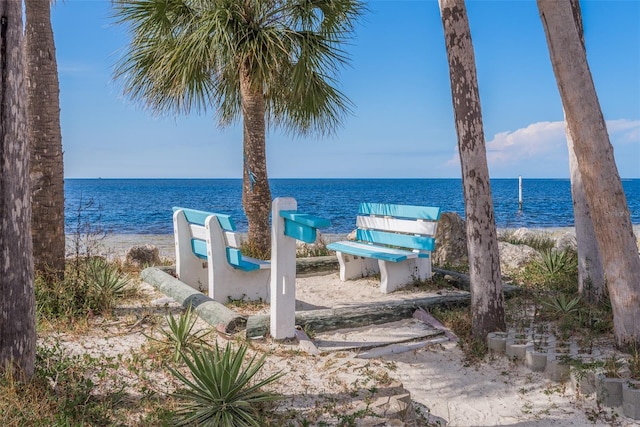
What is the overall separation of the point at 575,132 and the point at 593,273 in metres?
2.35

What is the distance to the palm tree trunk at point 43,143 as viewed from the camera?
6.25m

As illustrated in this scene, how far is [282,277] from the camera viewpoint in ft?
17.5

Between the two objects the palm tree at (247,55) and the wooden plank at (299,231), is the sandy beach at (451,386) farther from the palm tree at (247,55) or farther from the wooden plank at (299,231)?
the palm tree at (247,55)

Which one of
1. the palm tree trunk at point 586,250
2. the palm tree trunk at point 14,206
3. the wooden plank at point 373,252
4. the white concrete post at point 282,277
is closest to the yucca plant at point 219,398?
the palm tree trunk at point 14,206

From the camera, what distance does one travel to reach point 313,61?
921 cm

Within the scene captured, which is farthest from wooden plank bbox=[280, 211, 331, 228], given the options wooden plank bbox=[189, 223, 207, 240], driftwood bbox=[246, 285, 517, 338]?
wooden plank bbox=[189, 223, 207, 240]

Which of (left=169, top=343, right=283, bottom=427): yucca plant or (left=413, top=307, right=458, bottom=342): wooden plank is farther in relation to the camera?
(left=413, top=307, right=458, bottom=342): wooden plank

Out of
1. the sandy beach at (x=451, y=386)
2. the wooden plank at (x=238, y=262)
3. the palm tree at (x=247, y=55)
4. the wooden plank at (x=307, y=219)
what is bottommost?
the sandy beach at (x=451, y=386)

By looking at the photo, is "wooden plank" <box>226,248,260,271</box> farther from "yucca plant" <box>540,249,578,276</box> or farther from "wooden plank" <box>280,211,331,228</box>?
"yucca plant" <box>540,249,578,276</box>

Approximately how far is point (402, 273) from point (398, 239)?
52 centimetres

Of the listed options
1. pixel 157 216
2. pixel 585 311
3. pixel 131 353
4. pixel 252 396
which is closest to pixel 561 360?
pixel 585 311

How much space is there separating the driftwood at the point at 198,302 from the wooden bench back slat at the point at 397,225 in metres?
3.09

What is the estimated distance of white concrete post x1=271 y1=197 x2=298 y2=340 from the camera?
5.26 metres

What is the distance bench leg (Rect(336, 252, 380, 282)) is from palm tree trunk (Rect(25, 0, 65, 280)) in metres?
3.93
